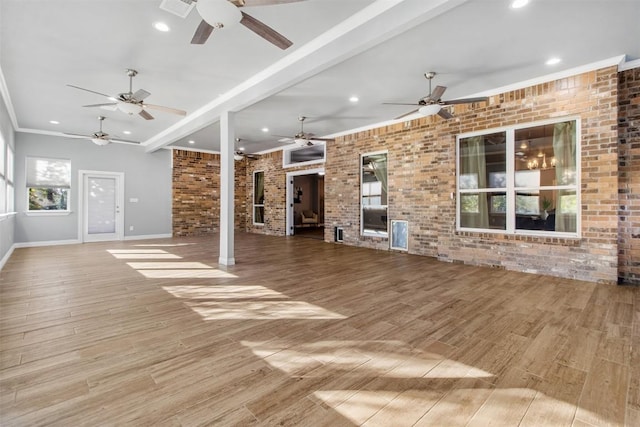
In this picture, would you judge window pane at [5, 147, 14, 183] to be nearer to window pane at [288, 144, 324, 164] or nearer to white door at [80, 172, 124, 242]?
white door at [80, 172, 124, 242]

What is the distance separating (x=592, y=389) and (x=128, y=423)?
2.58 meters

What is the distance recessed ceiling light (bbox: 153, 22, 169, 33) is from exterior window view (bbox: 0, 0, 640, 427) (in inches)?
0.8

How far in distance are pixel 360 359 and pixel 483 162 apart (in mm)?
4733

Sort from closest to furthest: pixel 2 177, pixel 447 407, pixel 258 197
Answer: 1. pixel 447 407
2. pixel 2 177
3. pixel 258 197

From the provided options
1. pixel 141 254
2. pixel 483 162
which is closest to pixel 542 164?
pixel 483 162

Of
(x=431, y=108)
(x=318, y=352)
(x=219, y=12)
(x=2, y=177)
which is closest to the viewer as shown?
(x=318, y=352)

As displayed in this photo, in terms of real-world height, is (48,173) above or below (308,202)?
above

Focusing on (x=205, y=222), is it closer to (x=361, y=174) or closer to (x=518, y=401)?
(x=361, y=174)

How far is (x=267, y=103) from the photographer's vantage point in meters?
5.76

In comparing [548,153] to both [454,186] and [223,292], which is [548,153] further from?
[223,292]

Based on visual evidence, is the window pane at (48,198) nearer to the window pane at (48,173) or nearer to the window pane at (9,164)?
the window pane at (48,173)

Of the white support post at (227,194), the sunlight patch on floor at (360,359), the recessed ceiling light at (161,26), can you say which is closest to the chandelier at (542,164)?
the sunlight patch on floor at (360,359)

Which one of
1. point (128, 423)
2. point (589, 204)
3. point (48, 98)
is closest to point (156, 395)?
point (128, 423)

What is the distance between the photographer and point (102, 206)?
8.88 m
